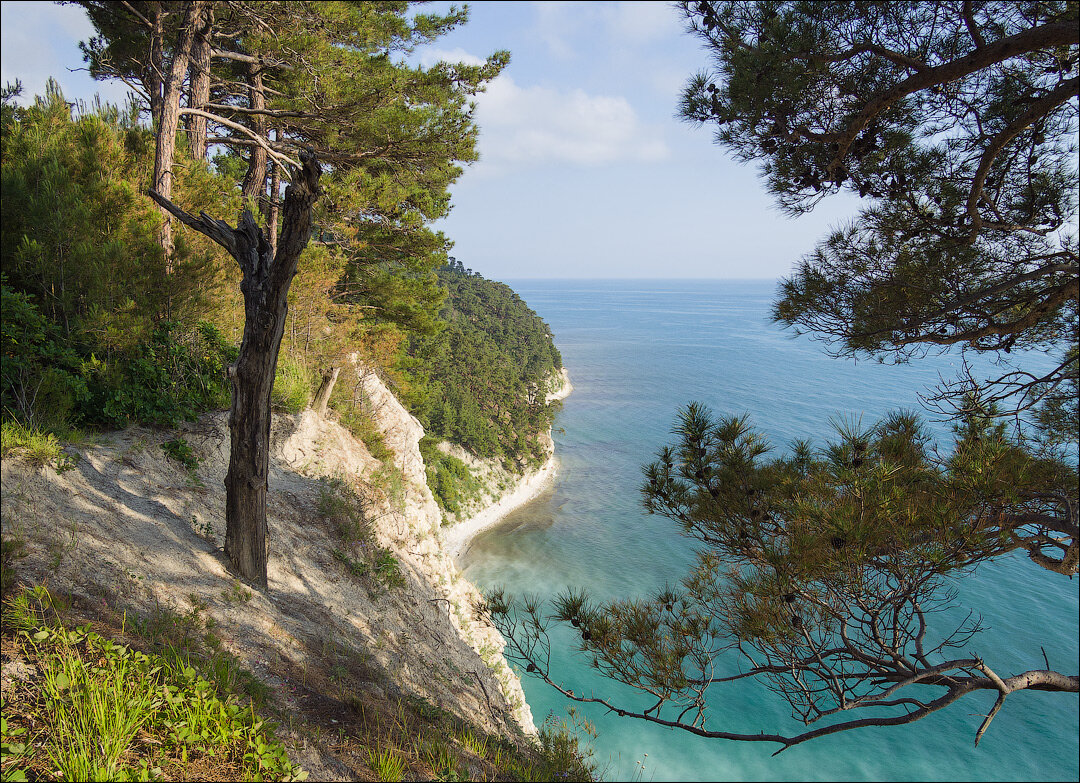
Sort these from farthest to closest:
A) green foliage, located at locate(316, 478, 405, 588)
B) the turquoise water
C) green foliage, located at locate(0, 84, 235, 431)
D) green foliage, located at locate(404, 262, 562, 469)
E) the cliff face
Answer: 1. green foliage, located at locate(404, 262, 562, 469)
2. the turquoise water
3. green foliage, located at locate(316, 478, 405, 588)
4. green foliage, located at locate(0, 84, 235, 431)
5. the cliff face

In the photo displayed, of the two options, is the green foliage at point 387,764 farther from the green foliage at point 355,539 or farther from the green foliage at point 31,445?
the green foliage at point 31,445

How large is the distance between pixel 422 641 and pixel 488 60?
9.68 meters

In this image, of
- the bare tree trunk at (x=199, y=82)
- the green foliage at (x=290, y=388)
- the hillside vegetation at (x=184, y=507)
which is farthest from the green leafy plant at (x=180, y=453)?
the bare tree trunk at (x=199, y=82)

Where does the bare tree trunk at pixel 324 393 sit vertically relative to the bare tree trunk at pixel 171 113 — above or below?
below

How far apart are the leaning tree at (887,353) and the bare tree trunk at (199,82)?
823cm

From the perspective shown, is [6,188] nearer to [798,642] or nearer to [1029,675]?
[798,642]

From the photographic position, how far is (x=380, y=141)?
9.67m

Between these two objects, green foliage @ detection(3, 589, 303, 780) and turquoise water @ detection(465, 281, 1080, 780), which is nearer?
green foliage @ detection(3, 589, 303, 780)

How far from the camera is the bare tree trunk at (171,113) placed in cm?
732

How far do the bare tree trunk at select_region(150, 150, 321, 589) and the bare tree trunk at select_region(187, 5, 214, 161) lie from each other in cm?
567

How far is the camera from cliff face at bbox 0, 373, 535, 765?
155 inches

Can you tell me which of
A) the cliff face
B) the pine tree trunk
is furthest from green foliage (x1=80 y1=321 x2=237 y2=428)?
the pine tree trunk

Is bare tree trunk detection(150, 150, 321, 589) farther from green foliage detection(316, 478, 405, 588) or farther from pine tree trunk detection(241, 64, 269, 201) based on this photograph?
pine tree trunk detection(241, 64, 269, 201)

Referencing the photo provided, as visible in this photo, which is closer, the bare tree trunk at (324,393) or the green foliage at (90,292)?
the green foliage at (90,292)
